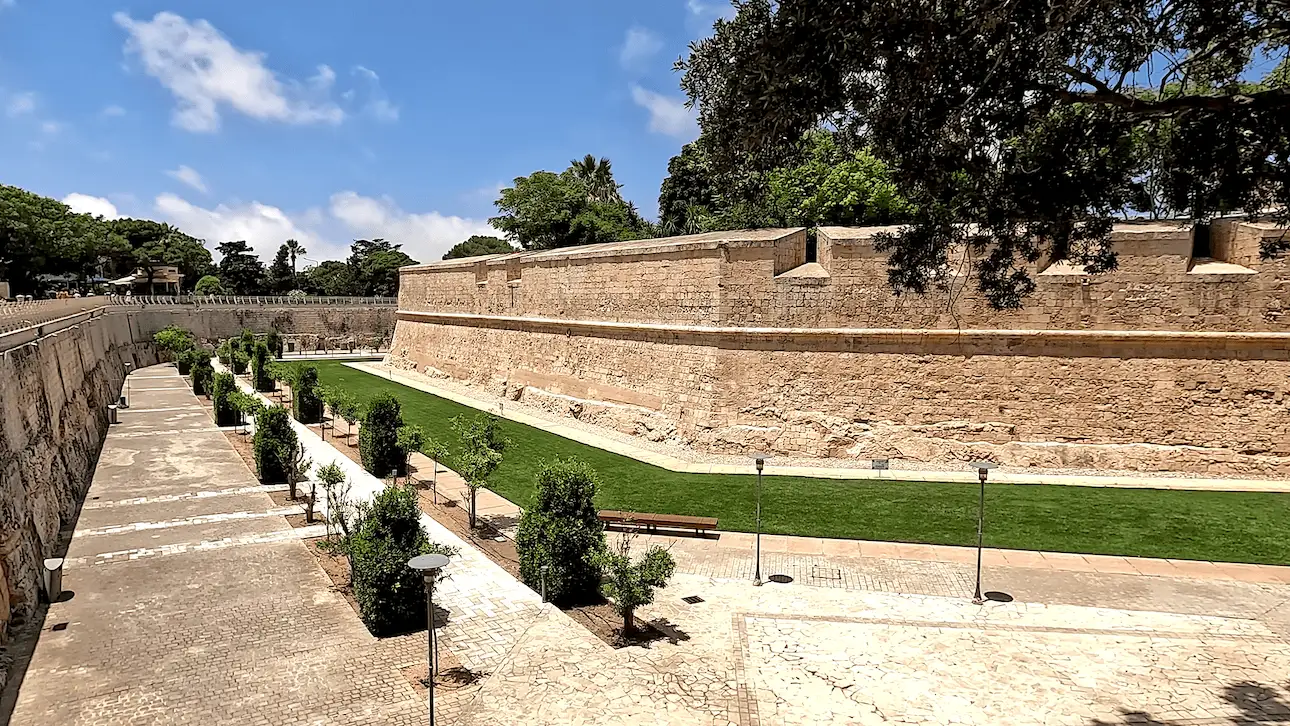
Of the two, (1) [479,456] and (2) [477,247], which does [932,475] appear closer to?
(1) [479,456]

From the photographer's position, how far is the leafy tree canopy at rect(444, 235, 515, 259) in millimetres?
66188

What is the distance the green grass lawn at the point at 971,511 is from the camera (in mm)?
9781

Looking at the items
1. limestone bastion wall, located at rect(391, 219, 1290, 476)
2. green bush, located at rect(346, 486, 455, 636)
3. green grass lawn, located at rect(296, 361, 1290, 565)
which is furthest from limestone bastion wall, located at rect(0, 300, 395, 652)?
Answer: limestone bastion wall, located at rect(391, 219, 1290, 476)

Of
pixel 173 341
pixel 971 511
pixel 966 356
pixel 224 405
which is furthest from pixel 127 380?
pixel 971 511

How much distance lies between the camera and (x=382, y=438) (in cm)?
1382

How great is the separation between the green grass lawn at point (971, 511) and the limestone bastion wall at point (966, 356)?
1.37 m

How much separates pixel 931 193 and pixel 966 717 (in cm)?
442

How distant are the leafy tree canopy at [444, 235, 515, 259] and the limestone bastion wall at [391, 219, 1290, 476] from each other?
2049 inches

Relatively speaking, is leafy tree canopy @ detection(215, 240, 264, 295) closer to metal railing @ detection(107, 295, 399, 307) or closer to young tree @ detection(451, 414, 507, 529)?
metal railing @ detection(107, 295, 399, 307)

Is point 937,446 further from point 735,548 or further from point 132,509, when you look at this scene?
point 132,509

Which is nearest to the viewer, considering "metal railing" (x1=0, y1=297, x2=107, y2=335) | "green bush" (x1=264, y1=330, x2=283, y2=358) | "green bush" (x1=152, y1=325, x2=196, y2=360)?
"metal railing" (x1=0, y1=297, x2=107, y2=335)

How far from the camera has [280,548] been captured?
33.3 ft

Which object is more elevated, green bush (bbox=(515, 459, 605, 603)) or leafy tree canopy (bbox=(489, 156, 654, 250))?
leafy tree canopy (bbox=(489, 156, 654, 250))

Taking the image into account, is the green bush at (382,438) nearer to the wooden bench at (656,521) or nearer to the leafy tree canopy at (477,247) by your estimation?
the wooden bench at (656,521)
